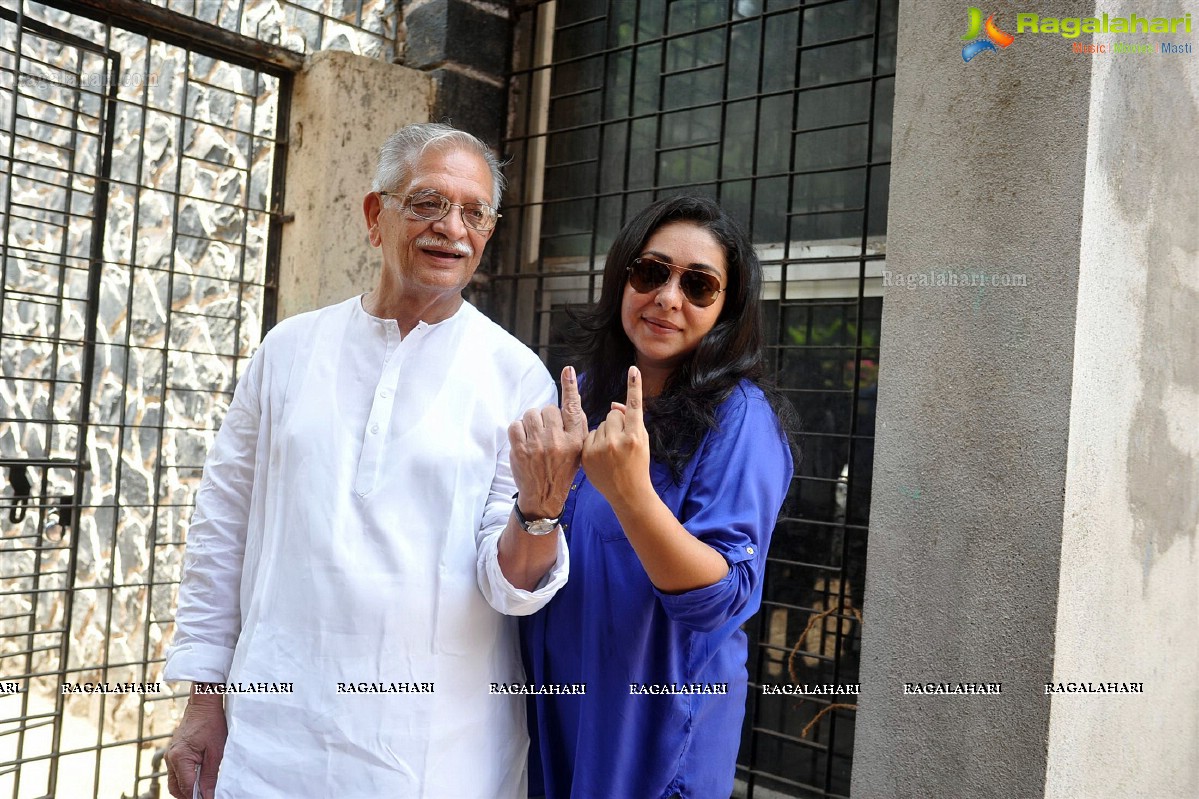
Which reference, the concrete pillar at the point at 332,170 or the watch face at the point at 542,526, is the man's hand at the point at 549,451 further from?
the concrete pillar at the point at 332,170

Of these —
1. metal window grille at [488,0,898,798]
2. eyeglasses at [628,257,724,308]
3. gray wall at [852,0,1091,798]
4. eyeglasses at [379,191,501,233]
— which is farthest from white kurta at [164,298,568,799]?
metal window grille at [488,0,898,798]

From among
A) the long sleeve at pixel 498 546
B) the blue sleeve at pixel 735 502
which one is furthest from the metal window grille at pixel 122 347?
the blue sleeve at pixel 735 502

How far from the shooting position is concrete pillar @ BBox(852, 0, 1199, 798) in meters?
2.28

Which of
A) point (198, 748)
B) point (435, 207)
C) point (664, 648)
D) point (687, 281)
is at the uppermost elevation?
point (435, 207)

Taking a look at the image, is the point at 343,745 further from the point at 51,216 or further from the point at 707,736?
the point at 51,216

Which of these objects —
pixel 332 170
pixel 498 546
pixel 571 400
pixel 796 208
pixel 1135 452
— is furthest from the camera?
pixel 332 170

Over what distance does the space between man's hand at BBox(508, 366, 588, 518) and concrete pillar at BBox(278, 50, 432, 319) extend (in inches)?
89.3

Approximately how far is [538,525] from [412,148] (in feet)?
2.91

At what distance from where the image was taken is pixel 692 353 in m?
2.02

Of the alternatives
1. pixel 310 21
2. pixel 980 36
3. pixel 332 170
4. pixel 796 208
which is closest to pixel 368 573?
pixel 980 36

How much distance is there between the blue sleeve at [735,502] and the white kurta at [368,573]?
0.28 meters

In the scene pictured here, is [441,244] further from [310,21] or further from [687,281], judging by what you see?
[310,21]

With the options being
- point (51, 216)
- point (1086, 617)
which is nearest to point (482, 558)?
point (1086, 617)

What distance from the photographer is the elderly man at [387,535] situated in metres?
1.86
